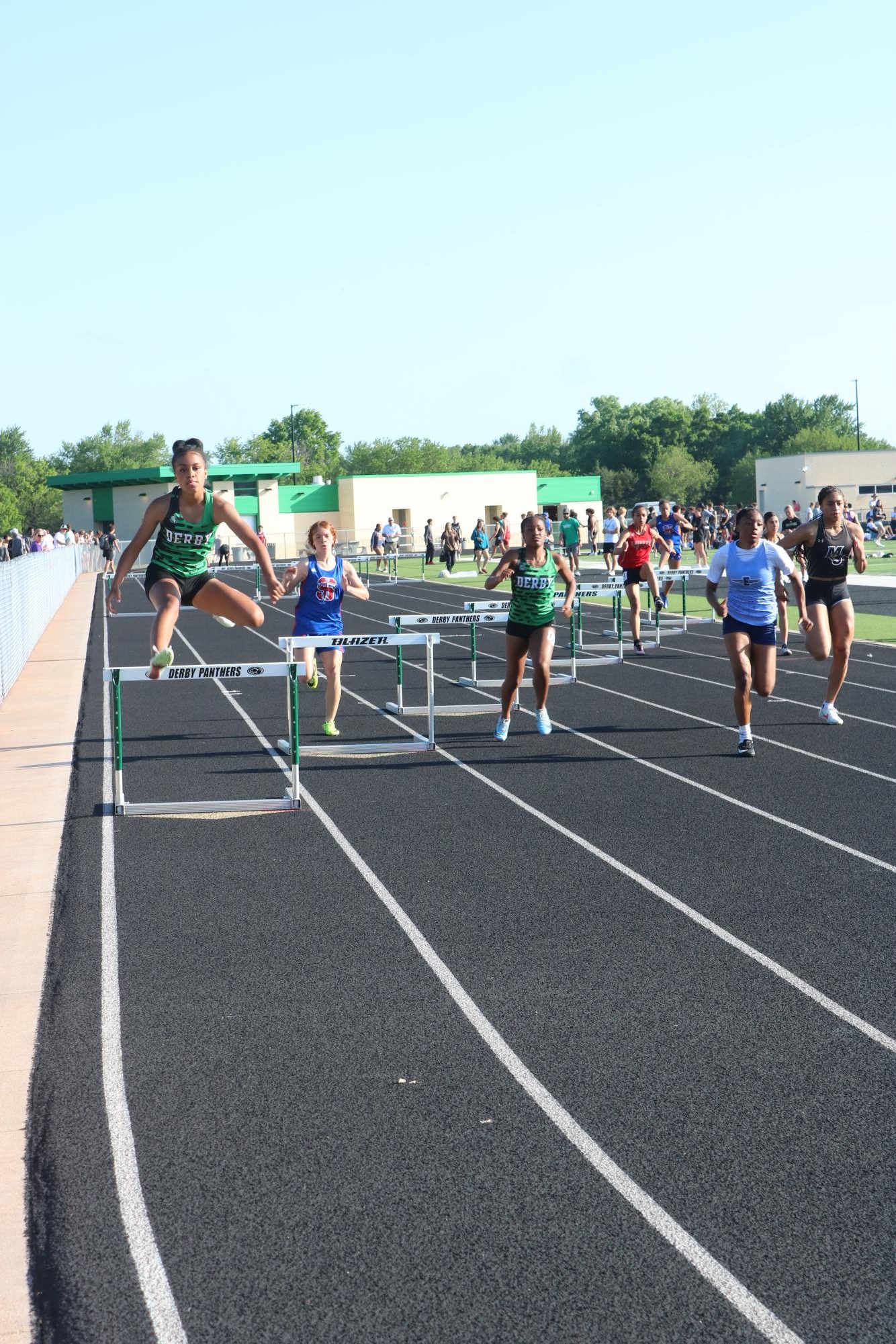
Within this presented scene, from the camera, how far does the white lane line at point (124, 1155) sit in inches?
141

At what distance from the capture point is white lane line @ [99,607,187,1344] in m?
3.59

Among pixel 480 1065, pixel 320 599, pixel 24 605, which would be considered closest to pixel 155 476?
pixel 24 605

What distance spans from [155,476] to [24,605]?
2012 inches

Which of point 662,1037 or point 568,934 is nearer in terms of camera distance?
point 662,1037

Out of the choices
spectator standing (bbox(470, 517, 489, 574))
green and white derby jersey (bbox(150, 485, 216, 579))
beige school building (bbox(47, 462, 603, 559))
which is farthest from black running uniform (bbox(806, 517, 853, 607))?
beige school building (bbox(47, 462, 603, 559))

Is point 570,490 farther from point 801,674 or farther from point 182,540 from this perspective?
point 182,540

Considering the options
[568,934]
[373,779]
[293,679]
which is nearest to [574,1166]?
[568,934]

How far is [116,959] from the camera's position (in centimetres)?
655

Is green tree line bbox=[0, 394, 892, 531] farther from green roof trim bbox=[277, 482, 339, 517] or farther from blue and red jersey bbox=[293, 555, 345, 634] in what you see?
blue and red jersey bbox=[293, 555, 345, 634]

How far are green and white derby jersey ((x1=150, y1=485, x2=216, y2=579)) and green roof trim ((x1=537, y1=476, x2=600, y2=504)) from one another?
251ft

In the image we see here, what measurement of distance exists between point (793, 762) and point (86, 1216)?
8123 millimetres

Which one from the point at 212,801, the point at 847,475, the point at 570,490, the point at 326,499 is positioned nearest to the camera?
the point at 212,801

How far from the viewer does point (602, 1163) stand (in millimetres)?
4355

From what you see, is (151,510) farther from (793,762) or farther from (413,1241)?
(793,762)
